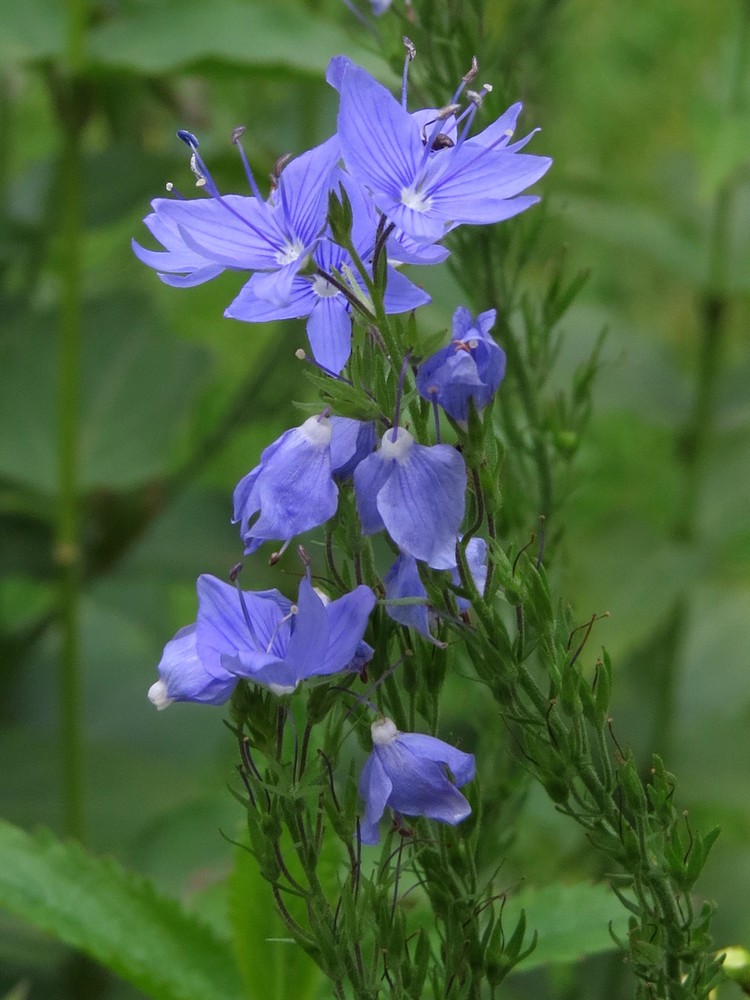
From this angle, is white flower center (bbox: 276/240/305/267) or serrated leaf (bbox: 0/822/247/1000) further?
serrated leaf (bbox: 0/822/247/1000)

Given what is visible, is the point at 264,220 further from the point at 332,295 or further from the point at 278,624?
the point at 278,624

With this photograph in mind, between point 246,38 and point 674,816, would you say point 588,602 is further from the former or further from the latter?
point 674,816

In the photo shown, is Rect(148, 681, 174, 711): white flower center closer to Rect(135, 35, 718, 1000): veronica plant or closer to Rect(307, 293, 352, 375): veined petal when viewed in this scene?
Rect(135, 35, 718, 1000): veronica plant

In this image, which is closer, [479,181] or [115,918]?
[479,181]

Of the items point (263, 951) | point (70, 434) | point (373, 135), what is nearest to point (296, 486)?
point (373, 135)

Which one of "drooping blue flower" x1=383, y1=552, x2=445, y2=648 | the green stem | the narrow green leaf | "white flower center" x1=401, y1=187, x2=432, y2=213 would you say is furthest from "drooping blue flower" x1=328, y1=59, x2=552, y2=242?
the green stem

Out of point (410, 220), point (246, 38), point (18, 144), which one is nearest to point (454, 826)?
point (410, 220)
